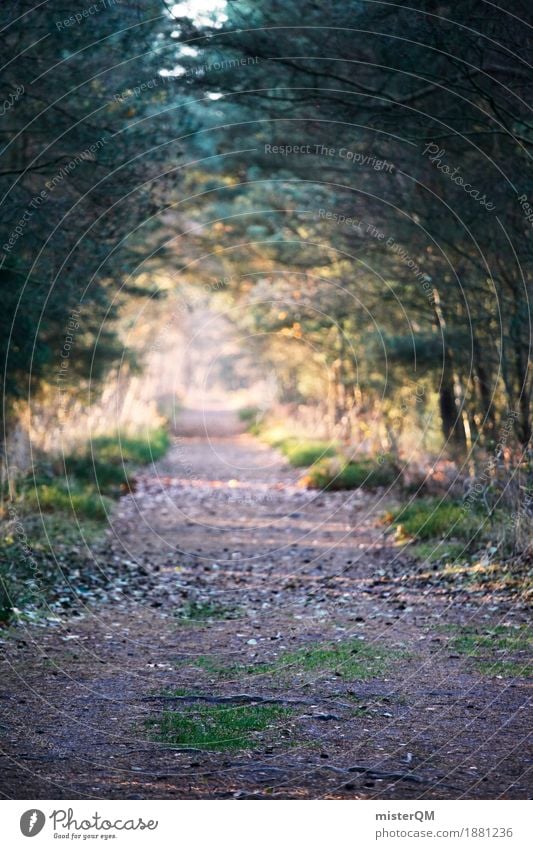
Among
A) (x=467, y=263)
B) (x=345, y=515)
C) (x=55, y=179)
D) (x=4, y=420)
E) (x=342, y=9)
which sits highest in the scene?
(x=342, y=9)

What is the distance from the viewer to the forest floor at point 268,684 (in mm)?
5695

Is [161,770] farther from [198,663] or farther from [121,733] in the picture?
[198,663]

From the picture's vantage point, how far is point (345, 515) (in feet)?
57.5

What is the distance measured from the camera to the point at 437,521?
1366cm

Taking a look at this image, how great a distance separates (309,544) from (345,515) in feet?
8.56

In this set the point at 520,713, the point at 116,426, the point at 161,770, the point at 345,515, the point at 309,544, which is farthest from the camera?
the point at 116,426

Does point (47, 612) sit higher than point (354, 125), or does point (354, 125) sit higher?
point (354, 125)

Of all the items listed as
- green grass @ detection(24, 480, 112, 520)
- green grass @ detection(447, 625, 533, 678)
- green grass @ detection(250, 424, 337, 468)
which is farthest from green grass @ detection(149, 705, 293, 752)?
green grass @ detection(250, 424, 337, 468)

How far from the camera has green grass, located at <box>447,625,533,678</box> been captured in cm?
803

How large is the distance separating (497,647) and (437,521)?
5.01m

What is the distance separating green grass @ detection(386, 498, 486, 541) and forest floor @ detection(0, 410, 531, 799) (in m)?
0.37

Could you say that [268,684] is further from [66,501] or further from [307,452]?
[307,452]

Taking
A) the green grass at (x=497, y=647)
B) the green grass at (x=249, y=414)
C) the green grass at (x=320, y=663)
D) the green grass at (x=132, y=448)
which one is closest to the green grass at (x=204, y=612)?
the green grass at (x=320, y=663)

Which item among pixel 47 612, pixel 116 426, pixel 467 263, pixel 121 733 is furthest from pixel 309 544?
pixel 116 426
